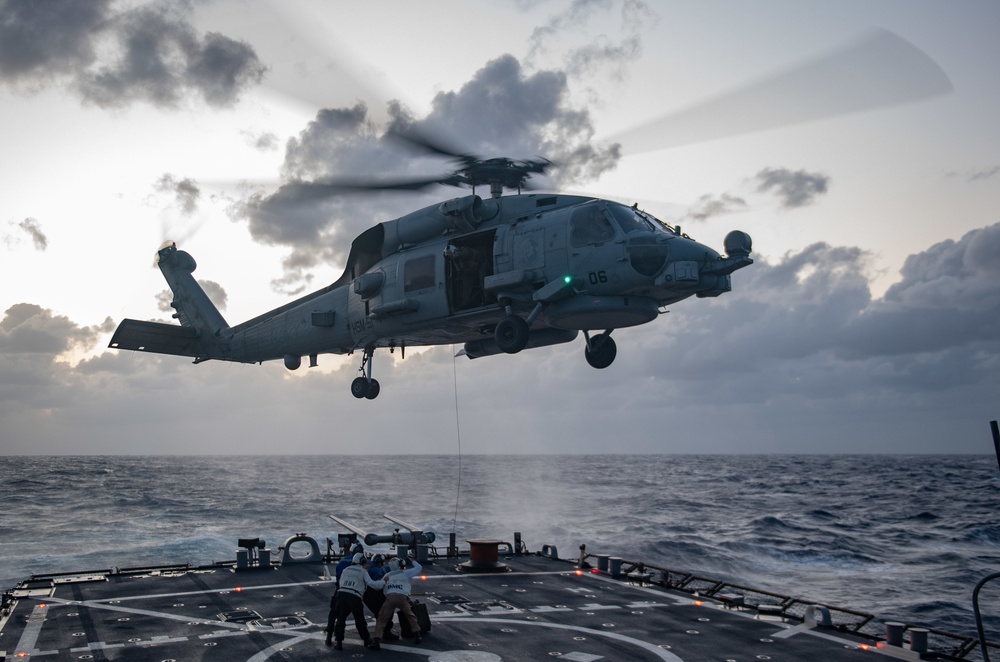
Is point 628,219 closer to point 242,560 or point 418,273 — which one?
point 418,273

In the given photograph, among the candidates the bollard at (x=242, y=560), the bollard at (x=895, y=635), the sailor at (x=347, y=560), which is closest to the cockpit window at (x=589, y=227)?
the sailor at (x=347, y=560)

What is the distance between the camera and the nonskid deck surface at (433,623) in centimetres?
1401

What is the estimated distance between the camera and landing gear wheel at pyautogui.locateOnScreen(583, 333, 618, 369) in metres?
20.5

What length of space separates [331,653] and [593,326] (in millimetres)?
9253

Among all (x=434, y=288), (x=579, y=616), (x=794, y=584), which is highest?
(x=434, y=288)

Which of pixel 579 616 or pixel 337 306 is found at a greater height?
→ pixel 337 306

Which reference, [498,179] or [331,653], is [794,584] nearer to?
[498,179]

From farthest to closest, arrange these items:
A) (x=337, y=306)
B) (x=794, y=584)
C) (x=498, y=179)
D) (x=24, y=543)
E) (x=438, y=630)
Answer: (x=24, y=543) → (x=794, y=584) → (x=337, y=306) → (x=498, y=179) → (x=438, y=630)

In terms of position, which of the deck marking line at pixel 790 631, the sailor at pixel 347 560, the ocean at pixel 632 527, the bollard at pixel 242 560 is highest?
the sailor at pixel 347 560

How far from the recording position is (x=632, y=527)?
2376 inches

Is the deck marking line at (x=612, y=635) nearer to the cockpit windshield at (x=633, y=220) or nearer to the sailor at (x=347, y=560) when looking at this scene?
the sailor at (x=347, y=560)

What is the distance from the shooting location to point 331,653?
1384cm

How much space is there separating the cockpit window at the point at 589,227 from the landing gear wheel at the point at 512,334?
2428mm

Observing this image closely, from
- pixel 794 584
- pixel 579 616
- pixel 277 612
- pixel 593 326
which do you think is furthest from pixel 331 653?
pixel 794 584
